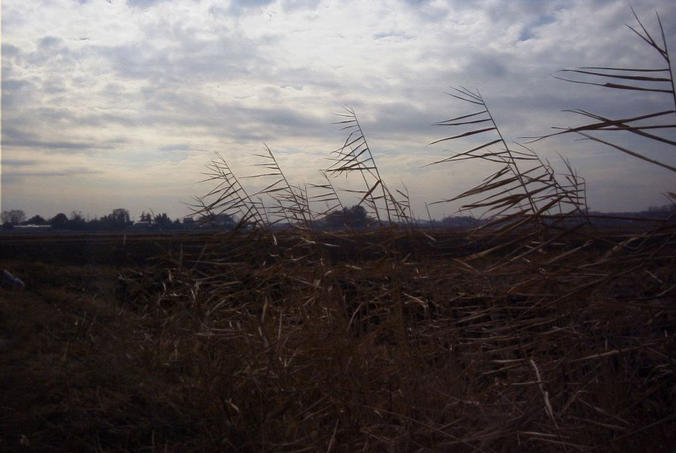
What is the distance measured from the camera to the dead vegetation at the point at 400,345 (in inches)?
142

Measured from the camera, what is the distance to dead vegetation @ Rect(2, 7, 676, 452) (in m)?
3.61

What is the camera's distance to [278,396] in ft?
16.6

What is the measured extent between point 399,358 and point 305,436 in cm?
114

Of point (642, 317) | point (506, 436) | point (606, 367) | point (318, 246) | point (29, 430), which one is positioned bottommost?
point (29, 430)

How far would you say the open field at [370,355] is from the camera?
11.9 ft

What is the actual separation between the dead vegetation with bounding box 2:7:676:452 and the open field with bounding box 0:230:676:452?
0.06ft

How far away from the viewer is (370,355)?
5309 millimetres

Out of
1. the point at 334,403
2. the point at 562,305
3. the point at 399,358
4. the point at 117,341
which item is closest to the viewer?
the point at 562,305

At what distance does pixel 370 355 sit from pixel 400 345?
30cm

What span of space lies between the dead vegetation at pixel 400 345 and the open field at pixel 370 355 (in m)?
0.02

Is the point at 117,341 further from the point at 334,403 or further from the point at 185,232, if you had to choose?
the point at 334,403

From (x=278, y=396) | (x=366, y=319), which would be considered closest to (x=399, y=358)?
(x=366, y=319)

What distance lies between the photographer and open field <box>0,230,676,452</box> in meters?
3.64

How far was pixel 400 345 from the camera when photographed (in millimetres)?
5426
